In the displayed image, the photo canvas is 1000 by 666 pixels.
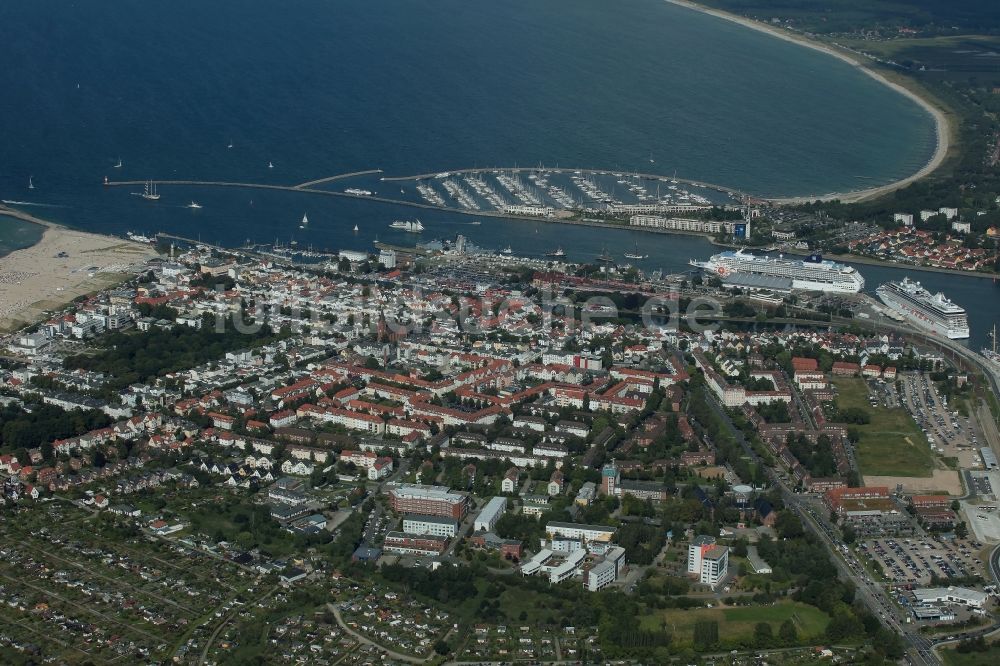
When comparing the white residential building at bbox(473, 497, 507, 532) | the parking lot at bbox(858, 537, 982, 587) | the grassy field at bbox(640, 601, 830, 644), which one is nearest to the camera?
the grassy field at bbox(640, 601, 830, 644)

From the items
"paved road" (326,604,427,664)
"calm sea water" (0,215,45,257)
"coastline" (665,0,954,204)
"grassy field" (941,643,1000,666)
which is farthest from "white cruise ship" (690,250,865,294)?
"paved road" (326,604,427,664)

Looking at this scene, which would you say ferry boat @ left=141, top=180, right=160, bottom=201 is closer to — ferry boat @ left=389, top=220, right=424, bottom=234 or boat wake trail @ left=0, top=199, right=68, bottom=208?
boat wake trail @ left=0, top=199, right=68, bottom=208

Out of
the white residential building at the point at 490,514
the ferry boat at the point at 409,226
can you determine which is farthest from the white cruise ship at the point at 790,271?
the white residential building at the point at 490,514

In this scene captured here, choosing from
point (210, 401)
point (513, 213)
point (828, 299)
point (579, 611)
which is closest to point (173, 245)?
point (513, 213)

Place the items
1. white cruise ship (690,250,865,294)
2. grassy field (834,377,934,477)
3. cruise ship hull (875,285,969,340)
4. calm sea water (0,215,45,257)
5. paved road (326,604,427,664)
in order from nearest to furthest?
paved road (326,604,427,664)
grassy field (834,377,934,477)
cruise ship hull (875,285,969,340)
white cruise ship (690,250,865,294)
calm sea water (0,215,45,257)

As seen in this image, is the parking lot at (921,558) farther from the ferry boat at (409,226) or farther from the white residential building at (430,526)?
the ferry boat at (409,226)

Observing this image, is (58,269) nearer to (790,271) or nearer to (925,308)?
(790,271)

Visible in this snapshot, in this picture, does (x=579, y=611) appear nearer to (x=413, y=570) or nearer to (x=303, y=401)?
(x=413, y=570)
